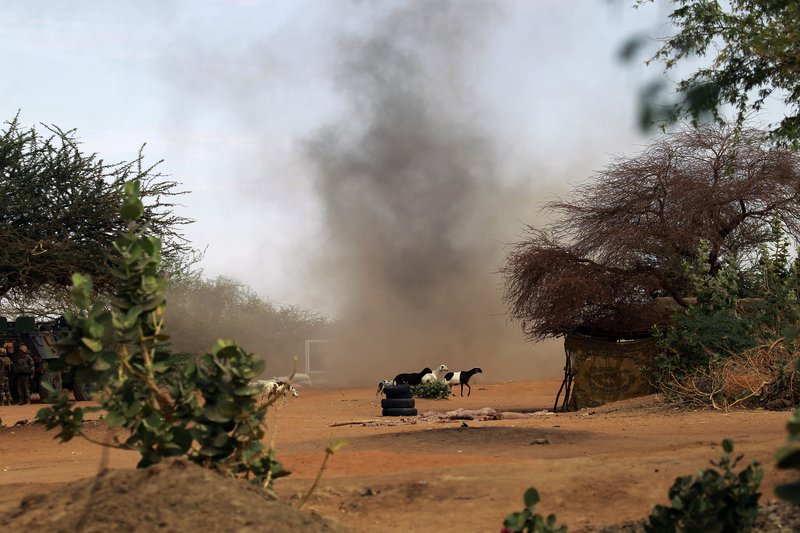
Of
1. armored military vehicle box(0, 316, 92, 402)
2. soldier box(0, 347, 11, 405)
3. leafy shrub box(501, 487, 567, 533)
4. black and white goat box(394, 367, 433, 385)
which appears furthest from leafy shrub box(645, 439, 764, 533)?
soldier box(0, 347, 11, 405)

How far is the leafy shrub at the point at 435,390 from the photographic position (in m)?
31.2

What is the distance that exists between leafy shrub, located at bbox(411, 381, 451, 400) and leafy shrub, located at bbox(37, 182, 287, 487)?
24.1 metres

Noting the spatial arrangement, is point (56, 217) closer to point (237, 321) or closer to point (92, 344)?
point (92, 344)

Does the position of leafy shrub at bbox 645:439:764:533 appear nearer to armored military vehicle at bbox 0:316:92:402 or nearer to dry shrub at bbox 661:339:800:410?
dry shrub at bbox 661:339:800:410

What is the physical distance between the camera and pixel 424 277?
47094 mm

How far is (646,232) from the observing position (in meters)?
24.5

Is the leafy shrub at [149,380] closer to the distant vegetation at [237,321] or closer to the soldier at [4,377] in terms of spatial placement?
the soldier at [4,377]

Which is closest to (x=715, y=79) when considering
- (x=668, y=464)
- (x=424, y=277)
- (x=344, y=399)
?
(x=668, y=464)

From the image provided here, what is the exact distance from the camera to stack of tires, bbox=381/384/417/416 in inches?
901

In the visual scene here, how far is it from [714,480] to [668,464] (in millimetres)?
3138

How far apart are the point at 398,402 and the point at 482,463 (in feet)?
40.2

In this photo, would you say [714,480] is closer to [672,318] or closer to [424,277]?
[672,318]

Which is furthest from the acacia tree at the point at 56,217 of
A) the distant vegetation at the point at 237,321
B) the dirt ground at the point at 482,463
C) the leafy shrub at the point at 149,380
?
the distant vegetation at the point at 237,321

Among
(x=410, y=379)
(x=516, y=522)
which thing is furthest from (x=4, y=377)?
(x=516, y=522)
